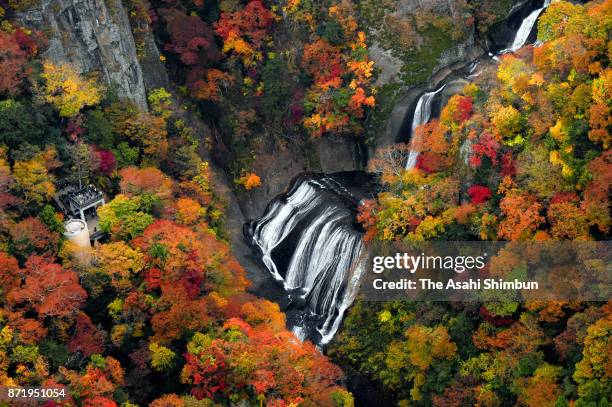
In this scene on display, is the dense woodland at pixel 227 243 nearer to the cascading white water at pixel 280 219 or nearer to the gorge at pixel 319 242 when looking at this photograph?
the gorge at pixel 319 242

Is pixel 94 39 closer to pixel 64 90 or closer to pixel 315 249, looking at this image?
pixel 64 90

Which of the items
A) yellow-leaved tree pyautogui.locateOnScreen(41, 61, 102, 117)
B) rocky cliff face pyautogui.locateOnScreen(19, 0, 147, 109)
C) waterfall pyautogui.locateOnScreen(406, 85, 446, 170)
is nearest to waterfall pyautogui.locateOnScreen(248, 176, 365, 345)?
waterfall pyautogui.locateOnScreen(406, 85, 446, 170)

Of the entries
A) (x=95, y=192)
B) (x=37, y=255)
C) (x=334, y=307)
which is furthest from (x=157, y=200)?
(x=334, y=307)

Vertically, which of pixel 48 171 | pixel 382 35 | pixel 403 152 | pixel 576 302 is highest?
pixel 382 35

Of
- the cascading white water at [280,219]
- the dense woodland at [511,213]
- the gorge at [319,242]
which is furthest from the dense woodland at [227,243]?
the cascading white water at [280,219]

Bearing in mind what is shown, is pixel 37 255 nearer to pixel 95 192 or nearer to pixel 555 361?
pixel 95 192

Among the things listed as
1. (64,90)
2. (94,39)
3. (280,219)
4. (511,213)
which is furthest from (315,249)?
(94,39)

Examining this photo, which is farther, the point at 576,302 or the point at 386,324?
the point at 386,324
